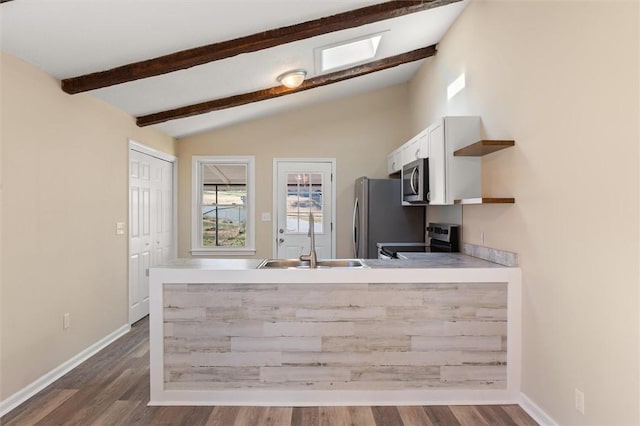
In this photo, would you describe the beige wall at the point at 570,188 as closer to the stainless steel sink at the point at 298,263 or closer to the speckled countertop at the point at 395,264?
the speckled countertop at the point at 395,264

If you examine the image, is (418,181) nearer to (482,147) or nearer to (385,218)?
(482,147)

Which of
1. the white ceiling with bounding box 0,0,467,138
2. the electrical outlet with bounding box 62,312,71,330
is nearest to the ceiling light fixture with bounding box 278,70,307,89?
the white ceiling with bounding box 0,0,467,138

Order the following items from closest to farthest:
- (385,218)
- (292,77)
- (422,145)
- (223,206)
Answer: (422,145), (292,77), (385,218), (223,206)

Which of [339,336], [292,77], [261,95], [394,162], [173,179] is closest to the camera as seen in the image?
[339,336]

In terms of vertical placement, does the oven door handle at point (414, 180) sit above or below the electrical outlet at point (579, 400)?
above

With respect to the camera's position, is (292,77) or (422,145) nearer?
(422,145)

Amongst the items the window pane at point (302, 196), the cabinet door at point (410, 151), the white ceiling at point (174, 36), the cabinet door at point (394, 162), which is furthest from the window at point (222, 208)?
the cabinet door at point (410, 151)

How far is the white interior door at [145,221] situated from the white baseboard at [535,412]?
12.3 ft

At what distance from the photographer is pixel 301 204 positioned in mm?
5379

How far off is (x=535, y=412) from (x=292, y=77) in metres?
3.29

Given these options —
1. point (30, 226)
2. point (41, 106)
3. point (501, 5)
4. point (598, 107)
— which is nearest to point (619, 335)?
point (598, 107)

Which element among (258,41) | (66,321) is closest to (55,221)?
(66,321)

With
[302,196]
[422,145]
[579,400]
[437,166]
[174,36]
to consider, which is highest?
[174,36]

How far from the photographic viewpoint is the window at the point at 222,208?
212 inches
